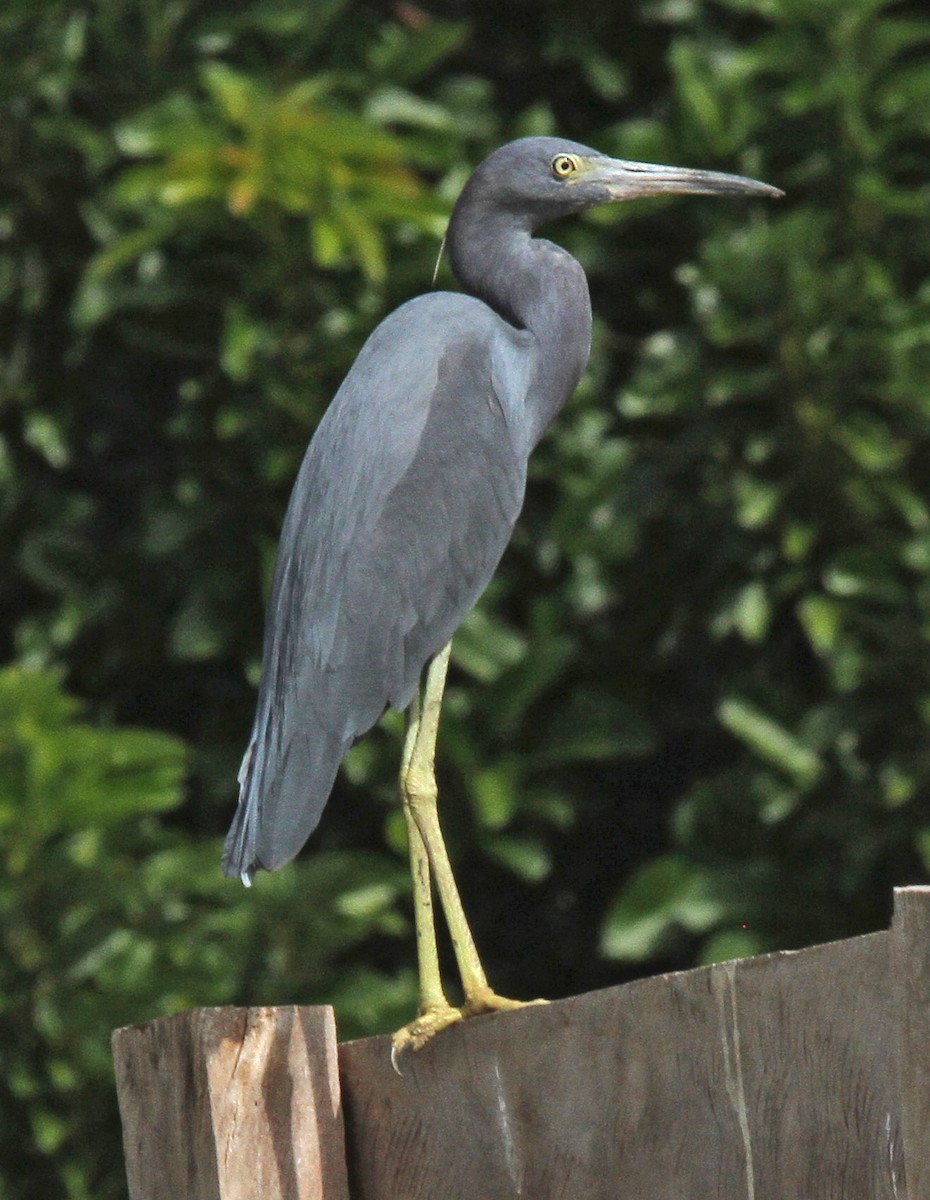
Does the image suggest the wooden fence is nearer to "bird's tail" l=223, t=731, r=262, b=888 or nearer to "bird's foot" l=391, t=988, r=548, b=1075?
"bird's foot" l=391, t=988, r=548, b=1075

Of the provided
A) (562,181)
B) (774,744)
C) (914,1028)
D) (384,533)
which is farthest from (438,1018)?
(774,744)

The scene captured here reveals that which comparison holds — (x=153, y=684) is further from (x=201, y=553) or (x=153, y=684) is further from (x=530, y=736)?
(x=530, y=736)

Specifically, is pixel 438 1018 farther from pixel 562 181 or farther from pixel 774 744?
pixel 774 744

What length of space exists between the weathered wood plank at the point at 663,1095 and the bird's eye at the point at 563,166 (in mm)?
1432

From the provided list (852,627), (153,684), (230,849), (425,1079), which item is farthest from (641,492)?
(425,1079)

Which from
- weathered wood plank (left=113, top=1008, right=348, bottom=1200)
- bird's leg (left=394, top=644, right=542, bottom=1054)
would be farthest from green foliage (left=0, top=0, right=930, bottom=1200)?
weathered wood plank (left=113, top=1008, right=348, bottom=1200)

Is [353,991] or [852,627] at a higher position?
[852,627]

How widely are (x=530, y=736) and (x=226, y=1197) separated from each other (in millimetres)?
2386

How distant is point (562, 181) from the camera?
290 cm

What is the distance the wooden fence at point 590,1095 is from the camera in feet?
4.35

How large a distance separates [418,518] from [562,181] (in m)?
0.60

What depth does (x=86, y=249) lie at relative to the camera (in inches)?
175

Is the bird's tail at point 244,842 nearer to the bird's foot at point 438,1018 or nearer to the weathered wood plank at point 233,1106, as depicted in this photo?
the bird's foot at point 438,1018

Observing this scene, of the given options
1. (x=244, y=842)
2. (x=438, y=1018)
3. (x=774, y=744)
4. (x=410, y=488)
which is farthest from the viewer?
(x=774, y=744)
